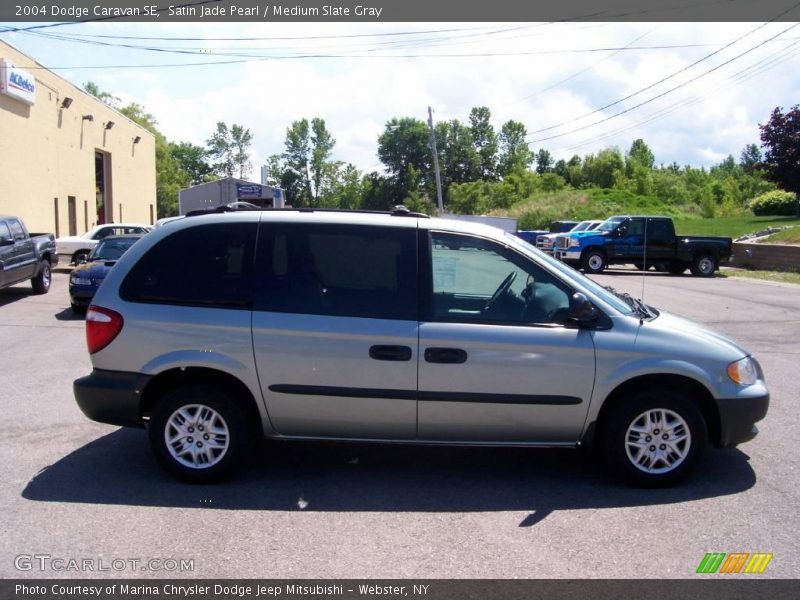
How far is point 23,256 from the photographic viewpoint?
16.5 meters

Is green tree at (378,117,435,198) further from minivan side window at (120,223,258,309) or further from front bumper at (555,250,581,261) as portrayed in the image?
minivan side window at (120,223,258,309)

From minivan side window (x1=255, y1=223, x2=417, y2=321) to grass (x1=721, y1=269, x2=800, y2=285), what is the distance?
2244 cm

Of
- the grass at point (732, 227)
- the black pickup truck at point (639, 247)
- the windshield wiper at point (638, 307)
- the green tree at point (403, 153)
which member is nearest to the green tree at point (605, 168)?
the green tree at point (403, 153)

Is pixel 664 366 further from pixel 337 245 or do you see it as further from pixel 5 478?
pixel 5 478

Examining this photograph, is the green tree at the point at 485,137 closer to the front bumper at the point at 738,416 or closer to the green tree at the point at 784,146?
the green tree at the point at 784,146

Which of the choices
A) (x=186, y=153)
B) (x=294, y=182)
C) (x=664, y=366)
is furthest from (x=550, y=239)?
(x=186, y=153)

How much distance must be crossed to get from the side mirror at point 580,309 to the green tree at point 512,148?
95265mm

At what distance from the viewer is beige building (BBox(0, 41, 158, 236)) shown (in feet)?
90.3

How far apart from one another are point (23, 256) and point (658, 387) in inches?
588

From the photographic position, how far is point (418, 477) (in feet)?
18.6

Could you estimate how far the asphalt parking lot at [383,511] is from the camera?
14.1ft

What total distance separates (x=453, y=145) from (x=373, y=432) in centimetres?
8147

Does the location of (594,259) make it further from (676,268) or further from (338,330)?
(338,330)
